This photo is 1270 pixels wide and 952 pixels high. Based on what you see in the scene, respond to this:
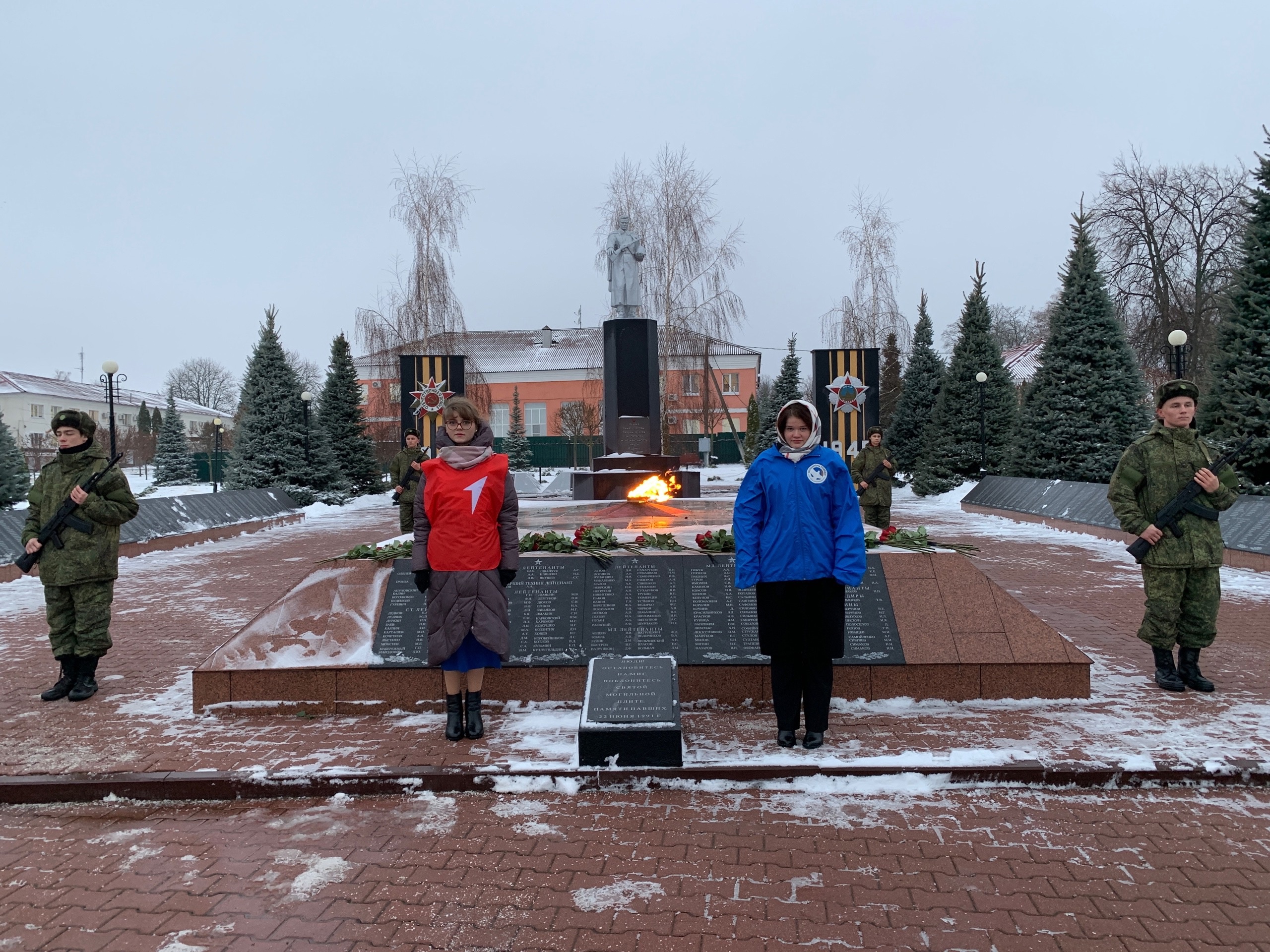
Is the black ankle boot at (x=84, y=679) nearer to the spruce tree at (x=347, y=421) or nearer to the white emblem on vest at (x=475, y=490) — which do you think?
the white emblem on vest at (x=475, y=490)

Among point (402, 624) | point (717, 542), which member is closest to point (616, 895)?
point (402, 624)

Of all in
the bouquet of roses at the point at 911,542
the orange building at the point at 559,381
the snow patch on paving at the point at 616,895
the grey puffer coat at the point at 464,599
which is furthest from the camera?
the orange building at the point at 559,381

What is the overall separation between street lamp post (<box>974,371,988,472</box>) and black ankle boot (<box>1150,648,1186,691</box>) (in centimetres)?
1673

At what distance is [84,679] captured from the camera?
16.9 ft

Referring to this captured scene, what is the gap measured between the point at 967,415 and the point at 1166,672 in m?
18.9

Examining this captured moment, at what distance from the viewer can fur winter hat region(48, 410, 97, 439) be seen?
5090mm

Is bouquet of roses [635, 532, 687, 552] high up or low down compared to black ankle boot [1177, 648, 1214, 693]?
up

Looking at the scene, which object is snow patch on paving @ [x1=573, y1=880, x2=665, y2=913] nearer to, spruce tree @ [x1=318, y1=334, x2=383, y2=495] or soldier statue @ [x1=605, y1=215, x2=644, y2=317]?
soldier statue @ [x1=605, y1=215, x2=644, y2=317]

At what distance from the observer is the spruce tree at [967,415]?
2280 centimetres

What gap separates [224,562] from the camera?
12.0 m

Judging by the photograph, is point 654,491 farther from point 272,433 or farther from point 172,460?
point 172,460

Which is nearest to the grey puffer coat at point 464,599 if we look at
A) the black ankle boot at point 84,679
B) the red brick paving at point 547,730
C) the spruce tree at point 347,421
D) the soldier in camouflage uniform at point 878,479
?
the red brick paving at point 547,730

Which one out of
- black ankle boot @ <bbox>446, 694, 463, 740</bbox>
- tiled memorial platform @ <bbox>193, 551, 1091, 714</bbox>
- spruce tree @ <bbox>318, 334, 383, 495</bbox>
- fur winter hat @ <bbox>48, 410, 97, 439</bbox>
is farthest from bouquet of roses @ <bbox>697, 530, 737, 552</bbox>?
spruce tree @ <bbox>318, 334, 383, 495</bbox>

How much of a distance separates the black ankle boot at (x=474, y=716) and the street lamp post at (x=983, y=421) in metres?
19.0
